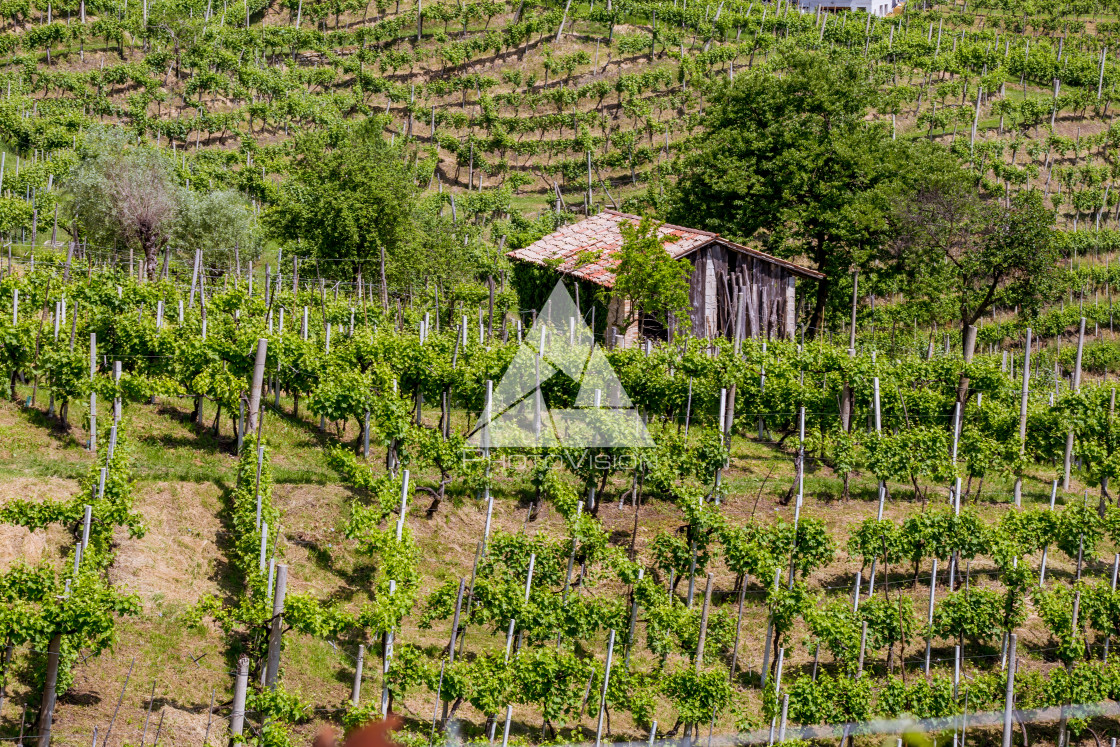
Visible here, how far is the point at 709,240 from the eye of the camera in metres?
29.4

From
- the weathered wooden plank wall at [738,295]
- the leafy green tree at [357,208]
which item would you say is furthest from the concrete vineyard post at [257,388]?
the weathered wooden plank wall at [738,295]

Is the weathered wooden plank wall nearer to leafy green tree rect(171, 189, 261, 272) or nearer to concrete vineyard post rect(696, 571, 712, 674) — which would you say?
concrete vineyard post rect(696, 571, 712, 674)

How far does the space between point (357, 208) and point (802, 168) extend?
499 inches

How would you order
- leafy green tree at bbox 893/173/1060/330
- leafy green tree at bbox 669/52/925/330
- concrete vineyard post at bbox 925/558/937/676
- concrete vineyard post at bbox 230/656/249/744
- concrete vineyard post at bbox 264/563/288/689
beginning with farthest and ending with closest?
leafy green tree at bbox 669/52/925/330 → leafy green tree at bbox 893/173/1060/330 → concrete vineyard post at bbox 925/558/937/676 → concrete vineyard post at bbox 264/563/288/689 → concrete vineyard post at bbox 230/656/249/744

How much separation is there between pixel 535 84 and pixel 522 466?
41893 mm

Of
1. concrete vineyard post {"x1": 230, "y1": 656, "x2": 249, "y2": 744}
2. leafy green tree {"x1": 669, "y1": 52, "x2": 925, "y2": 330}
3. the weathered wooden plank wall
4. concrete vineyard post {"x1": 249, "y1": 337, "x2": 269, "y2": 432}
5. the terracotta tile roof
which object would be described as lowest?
concrete vineyard post {"x1": 230, "y1": 656, "x2": 249, "y2": 744}

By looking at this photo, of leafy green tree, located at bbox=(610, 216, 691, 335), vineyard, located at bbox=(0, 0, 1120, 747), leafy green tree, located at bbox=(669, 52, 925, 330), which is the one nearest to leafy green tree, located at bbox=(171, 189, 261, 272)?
vineyard, located at bbox=(0, 0, 1120, 747)

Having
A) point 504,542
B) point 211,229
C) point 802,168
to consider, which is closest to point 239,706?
point 504,542

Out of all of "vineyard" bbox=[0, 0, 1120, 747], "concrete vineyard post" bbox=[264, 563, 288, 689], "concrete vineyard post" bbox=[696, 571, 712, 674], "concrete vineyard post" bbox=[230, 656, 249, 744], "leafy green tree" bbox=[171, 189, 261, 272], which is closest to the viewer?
"concrete vineyard post" bbox=[230, 656, 249, 744]

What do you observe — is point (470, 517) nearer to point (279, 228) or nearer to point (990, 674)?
point (990, 674)

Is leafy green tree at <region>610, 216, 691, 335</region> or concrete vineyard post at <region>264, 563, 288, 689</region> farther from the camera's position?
leafy green tree at <region>610, 216, 691, 335</region>

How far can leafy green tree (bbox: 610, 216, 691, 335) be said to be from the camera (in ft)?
88.5

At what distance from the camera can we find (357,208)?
106ft

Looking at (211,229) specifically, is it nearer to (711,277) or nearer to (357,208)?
(357,208)
